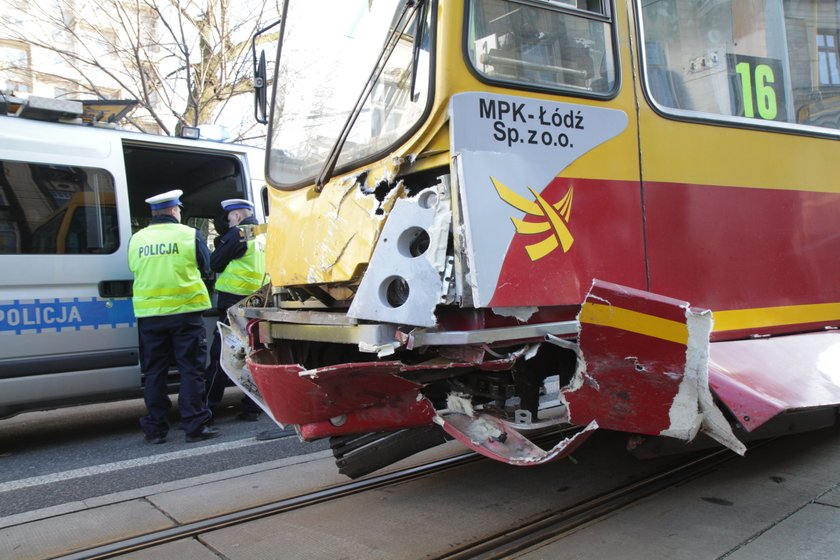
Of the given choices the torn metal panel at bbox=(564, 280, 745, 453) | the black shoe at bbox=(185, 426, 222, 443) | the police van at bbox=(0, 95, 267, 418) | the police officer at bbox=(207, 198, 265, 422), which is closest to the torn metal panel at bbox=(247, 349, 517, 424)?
the torn metal panel at bbox=(564, 280, 745, 453)

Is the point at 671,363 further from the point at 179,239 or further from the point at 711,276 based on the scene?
the point at 179,239

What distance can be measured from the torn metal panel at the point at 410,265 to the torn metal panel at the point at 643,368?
0.61m

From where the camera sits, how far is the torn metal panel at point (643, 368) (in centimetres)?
267

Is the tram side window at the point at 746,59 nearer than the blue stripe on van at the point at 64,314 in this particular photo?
Yes

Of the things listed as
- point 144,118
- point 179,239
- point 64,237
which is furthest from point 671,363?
point 144,118

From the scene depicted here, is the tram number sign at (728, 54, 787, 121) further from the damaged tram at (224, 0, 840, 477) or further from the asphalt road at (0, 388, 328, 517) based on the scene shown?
the asphalt road at (0, 388, 328, 517)

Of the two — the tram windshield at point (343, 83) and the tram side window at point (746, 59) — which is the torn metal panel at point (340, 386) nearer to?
the tram windshield at point (343, 83)

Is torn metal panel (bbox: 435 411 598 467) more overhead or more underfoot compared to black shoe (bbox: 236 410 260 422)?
more overhead

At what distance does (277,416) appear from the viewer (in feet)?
10.0

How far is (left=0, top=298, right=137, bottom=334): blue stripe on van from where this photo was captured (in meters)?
4.87

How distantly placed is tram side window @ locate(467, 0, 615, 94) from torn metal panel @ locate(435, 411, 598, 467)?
145cm

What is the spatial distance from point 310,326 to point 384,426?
69cm

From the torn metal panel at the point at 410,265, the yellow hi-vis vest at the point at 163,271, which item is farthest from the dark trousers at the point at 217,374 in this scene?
the torn metal panel at the point at 410,265

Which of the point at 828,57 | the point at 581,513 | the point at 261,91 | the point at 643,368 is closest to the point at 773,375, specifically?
the point at 643,368
